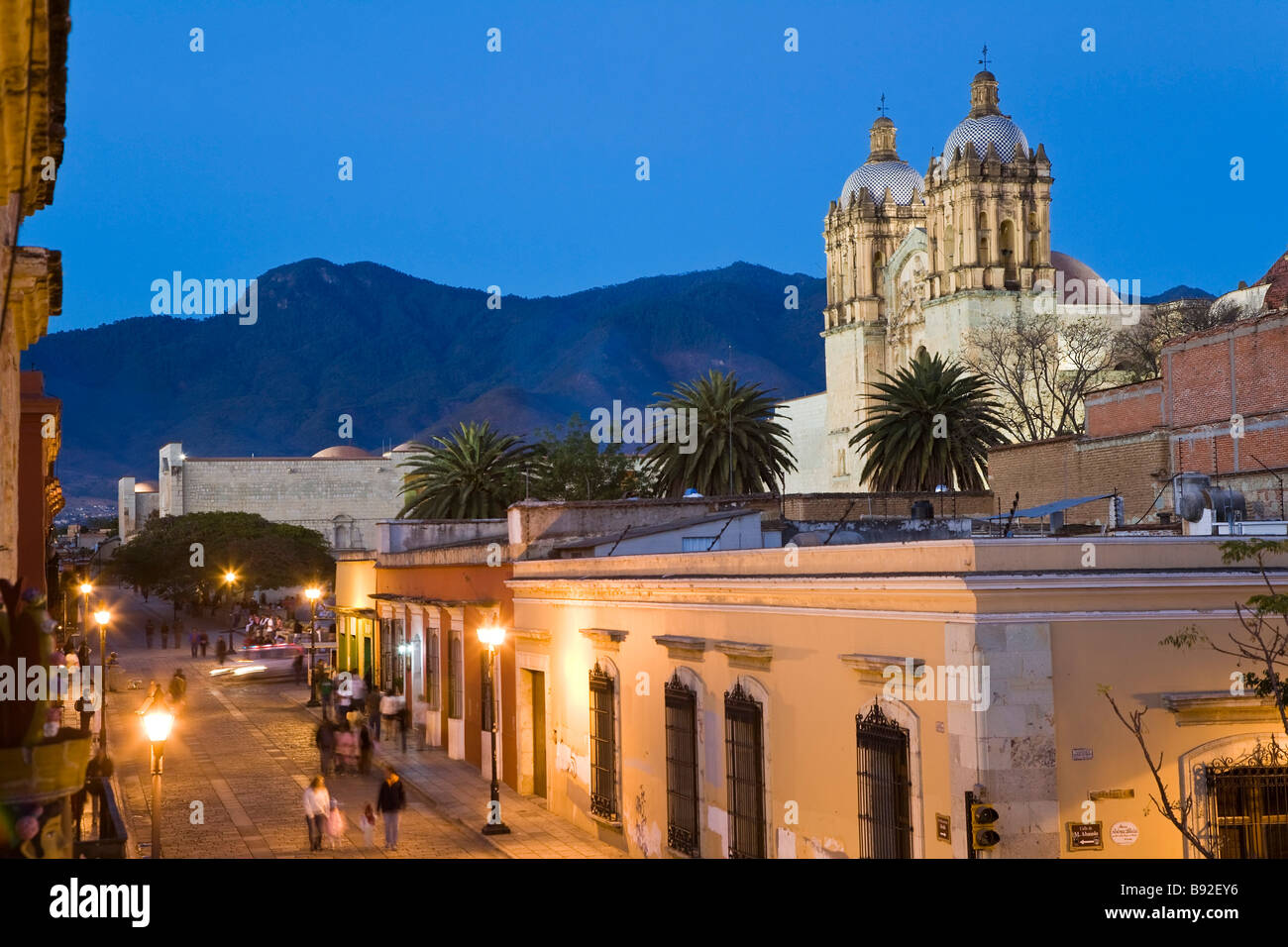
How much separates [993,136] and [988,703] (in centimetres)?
7451

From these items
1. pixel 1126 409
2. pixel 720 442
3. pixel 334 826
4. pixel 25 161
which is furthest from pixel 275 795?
pixel 1126 409

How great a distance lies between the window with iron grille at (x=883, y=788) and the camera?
13.4 m

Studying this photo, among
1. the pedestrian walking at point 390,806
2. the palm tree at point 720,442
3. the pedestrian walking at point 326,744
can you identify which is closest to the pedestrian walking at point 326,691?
the pedestrian walking at point 326,744

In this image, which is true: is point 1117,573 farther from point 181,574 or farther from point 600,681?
point 181,574

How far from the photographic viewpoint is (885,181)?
94.6 meters

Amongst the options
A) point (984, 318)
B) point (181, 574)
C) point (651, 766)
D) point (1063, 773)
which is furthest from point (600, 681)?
point (181, 574)

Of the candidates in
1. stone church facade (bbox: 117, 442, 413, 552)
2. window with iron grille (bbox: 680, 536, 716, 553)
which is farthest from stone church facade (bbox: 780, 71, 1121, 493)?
window with iron grille (bbox: 680, 536, 716, 553)

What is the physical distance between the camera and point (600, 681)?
21406 mm

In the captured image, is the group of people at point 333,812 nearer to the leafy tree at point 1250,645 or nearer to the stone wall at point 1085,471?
the leafy tree at point 1250,645

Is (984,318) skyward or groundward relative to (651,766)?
skyward

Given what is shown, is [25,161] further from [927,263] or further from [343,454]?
[343,454]

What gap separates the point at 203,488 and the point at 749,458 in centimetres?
8104
